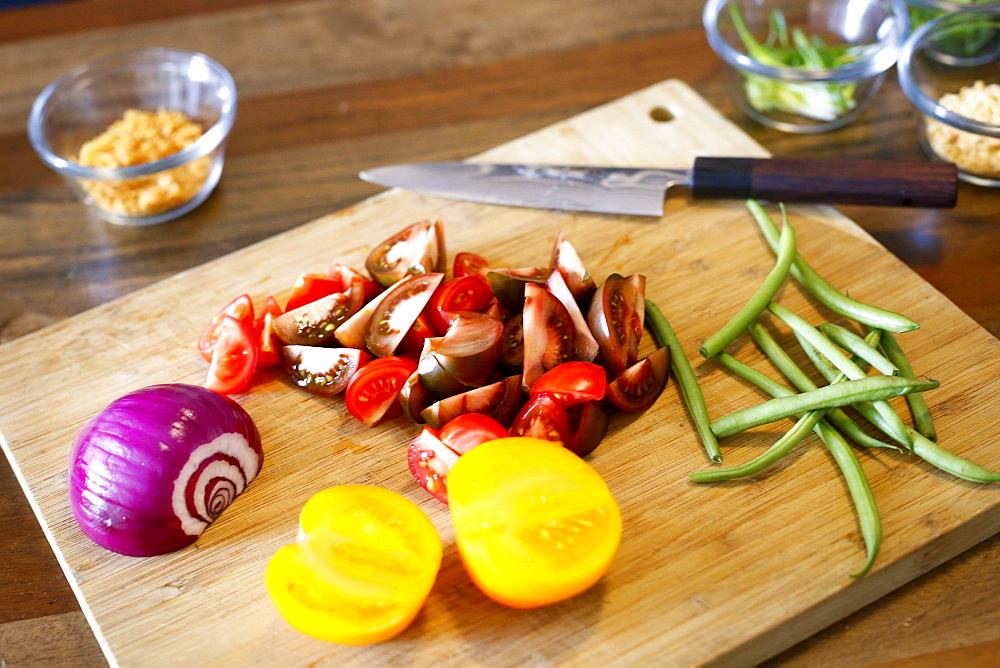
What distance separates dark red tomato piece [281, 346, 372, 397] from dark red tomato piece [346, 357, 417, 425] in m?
0.07

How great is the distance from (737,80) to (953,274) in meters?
1.34

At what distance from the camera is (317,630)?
2252mm

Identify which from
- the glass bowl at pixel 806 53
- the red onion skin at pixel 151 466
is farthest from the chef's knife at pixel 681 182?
the red onion skin at pixel 151 466

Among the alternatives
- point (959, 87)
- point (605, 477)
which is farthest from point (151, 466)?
point (959, 87)

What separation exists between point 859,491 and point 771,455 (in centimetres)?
25

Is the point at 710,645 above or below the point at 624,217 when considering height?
below

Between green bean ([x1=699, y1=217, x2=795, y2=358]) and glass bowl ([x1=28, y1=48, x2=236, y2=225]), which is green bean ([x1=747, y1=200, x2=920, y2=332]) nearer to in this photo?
green bean ([x1=699, y1=217, x2=795, y2=358])

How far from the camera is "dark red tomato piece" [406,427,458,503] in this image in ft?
8.51

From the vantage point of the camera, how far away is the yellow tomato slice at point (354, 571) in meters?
2.25

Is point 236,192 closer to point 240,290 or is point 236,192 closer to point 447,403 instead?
point 240,290

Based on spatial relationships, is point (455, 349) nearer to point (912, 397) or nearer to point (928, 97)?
point (912, 397)

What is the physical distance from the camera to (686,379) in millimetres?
2875

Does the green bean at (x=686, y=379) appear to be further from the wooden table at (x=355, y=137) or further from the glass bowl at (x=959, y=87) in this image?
the glass bowl at (x=959, y=87)

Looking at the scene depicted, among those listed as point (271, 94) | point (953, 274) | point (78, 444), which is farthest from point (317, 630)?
point (271, 94)
